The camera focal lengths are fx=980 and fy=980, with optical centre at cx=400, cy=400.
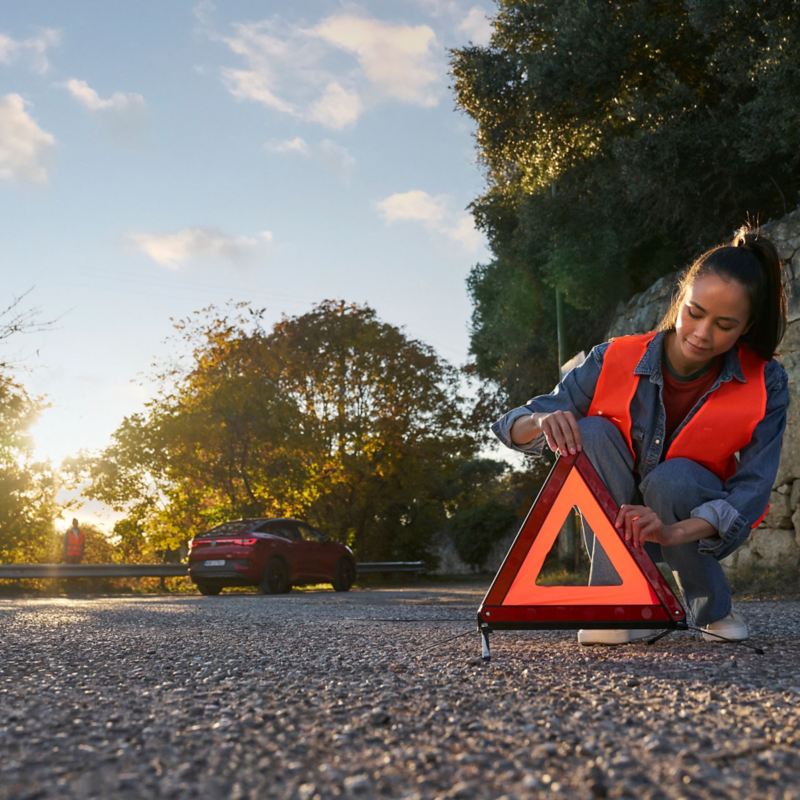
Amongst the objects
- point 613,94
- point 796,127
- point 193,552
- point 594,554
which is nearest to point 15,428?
point 193,552

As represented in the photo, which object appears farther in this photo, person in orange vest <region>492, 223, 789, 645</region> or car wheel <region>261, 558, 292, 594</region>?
car wheel <region>261, 558, 292, 594</region>

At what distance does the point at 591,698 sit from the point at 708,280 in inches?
69.5

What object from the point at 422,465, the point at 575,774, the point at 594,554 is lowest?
the point at 575,774

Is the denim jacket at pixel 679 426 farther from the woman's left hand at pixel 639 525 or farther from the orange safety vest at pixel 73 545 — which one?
the orange safety vest at pixel 73 545

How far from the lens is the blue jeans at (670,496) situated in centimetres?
361

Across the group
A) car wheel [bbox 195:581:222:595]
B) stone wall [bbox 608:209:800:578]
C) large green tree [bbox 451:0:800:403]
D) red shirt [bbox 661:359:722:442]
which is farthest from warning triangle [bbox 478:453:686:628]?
car wheel [bbox 195:581:222:595]

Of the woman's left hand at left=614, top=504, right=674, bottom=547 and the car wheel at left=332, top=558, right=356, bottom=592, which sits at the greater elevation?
the woman's left hand at left=614, top=504, right=674, bottom=547

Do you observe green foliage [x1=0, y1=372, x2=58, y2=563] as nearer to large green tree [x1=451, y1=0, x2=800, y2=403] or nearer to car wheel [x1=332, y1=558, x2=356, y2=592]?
car wheel [x1=332, y1=558, x2=356, y2=592]

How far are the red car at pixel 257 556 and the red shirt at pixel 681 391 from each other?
13371 millimetres

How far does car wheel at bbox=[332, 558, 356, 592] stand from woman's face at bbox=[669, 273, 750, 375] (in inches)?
615

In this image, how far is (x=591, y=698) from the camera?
2.38 m

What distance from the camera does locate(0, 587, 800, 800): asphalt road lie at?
1.61 meters

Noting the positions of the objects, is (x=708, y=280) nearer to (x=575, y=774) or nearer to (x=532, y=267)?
(x=575, y=774)

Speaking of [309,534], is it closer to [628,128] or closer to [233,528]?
[233,528]
